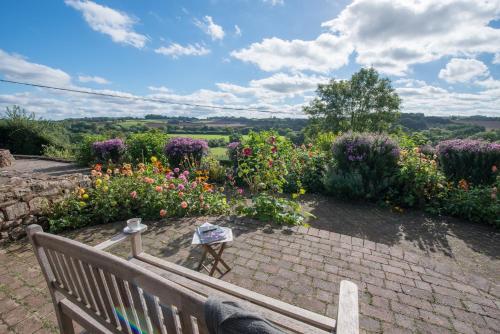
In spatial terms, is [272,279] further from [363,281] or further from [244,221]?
[244,221]

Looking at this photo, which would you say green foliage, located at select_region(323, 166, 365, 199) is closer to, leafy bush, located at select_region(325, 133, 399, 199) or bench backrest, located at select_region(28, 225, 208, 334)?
leafy bush, located at select_region(325, 133, 399, 199)

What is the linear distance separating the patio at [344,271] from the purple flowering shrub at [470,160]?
1639mm

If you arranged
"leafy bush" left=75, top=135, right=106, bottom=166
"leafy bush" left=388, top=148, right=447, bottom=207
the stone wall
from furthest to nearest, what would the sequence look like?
"leafy bush" left=75, top=135, right=106, bottom=166
"leafy bush" left=388, top=148, right=447, bottom=207
the stone wall

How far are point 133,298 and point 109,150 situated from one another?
924 centimetres

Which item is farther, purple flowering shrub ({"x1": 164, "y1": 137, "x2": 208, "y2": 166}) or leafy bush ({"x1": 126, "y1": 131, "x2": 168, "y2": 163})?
leafy bush ({"x1": 126, "y1": 131, "x2": 168, "y2": 163})

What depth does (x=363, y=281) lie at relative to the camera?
2811 mm

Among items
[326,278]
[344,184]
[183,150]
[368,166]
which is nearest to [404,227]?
[344,184]

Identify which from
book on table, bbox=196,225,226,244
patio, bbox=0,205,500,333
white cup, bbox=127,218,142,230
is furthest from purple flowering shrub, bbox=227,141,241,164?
white cup, bbox=127,218,142,230

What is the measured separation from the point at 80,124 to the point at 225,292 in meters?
20.8

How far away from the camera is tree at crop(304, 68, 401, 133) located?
2364 cm

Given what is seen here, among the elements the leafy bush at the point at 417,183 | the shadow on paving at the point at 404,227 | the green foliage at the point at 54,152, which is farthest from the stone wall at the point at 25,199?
the green foliage at the point at 54,152

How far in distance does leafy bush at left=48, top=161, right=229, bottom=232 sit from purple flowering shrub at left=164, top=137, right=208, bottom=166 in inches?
122

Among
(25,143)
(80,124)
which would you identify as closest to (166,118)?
(80,124)

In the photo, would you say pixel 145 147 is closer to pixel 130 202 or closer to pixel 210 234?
pixel 130 202
